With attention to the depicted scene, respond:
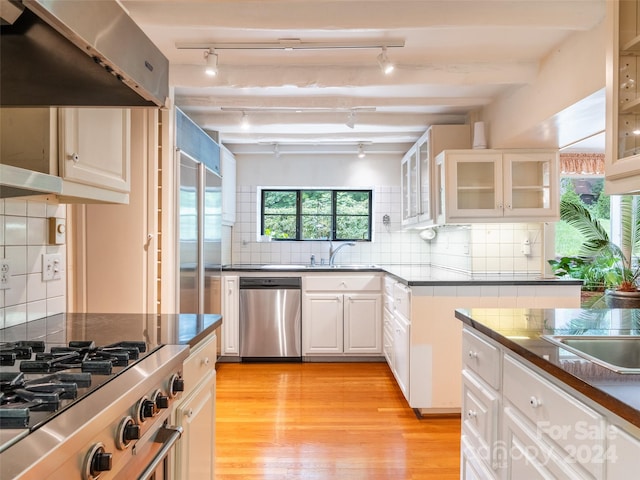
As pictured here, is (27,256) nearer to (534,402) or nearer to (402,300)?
(534,402)

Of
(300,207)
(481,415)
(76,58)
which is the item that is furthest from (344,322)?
(76,58)

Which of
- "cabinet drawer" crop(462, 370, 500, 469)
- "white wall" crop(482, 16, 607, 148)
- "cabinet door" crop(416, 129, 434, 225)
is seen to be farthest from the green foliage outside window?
"cabinet drawer" crop(462, 370, 500, 469)

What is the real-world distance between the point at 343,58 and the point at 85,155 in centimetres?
171

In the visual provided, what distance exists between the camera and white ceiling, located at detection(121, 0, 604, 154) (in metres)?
1.99

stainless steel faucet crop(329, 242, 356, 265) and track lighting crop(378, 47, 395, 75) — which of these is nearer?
track lighting crop(378, 47, 395, 75)

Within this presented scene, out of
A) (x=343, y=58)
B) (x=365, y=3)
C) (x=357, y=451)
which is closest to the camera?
(x=365, y=3)

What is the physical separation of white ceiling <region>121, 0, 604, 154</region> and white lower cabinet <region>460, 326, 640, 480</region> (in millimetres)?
1499

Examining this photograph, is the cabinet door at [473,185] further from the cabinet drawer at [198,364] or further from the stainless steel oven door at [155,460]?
the stainless steel oven door at [155,460]

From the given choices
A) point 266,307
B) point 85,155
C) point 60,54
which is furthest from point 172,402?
point 266,307

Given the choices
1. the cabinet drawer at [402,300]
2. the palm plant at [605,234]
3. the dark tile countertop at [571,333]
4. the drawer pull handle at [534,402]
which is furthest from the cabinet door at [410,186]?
the drawer pull handle at [534,402]

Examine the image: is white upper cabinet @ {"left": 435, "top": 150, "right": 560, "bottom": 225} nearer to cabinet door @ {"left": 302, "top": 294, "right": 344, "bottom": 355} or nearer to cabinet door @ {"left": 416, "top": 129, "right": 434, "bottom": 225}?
cabinet door @ {"left": 416, "top": 129, "right": 434, "bottom": 225}

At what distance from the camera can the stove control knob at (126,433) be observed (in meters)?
0.89

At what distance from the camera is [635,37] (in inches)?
54.4

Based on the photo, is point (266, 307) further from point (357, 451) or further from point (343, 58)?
point (343, 58)
